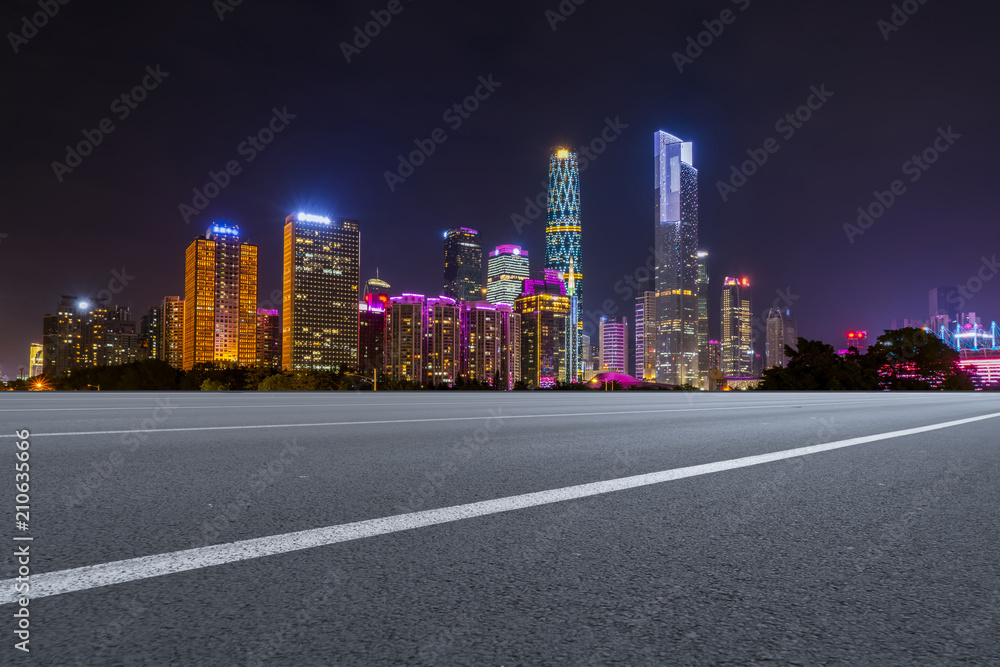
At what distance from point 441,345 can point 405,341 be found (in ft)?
32.3

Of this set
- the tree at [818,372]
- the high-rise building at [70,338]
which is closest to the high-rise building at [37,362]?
the high-rise building at [70,338]

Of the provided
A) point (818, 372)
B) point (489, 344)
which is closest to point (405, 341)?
point (489, 344)

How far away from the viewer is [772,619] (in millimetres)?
1796

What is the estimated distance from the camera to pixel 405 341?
558 feet

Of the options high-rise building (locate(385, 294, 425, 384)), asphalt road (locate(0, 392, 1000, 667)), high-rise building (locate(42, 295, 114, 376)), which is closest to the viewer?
asphalt road (locate(0, 392, 1000, 667))

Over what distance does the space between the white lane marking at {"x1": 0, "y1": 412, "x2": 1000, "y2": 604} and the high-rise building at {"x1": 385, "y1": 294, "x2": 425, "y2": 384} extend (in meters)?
164

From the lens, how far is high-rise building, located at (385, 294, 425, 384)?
552 feet

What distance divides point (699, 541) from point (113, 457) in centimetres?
451

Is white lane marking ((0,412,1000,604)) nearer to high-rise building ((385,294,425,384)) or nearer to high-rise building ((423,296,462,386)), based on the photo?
high-rise building ((423,296,462,386))

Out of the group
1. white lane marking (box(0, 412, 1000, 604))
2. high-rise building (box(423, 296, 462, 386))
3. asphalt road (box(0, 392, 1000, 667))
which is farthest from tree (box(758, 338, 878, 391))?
high-rise building (box(423, 296, 462, 386))

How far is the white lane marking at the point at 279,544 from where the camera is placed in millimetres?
2051

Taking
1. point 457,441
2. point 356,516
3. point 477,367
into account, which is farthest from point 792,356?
point 477,367

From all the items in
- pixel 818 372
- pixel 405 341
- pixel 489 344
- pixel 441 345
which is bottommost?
pixel 818 372

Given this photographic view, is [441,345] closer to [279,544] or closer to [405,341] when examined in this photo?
[405,341]
